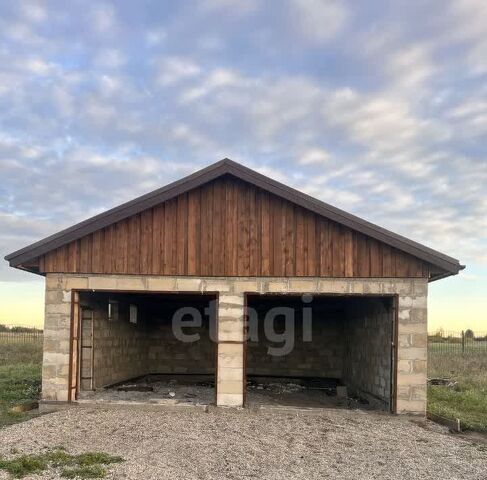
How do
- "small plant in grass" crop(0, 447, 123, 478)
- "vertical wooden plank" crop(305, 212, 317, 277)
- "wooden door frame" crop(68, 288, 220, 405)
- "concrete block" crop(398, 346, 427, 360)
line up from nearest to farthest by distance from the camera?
1. "small plant in grass" crop(0, 447, 123, 478)
2. "concrete block" crop(398, 346, 427, 360)
3. "vertical wooden plank" crop(305, 212, 317, 277)
4. "wooden door frame" crop(68, 288, 220, 405)

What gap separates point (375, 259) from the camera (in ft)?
43.1

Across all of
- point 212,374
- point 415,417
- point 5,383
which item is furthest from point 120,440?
point 212,374

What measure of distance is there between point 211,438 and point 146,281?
165 inches

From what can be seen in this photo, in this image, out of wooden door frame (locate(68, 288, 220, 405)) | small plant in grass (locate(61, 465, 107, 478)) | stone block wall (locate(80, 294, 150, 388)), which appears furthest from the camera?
stone block wall (locate(80, 294, 150, 388))

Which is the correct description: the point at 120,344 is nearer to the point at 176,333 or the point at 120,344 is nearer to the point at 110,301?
the point at 110,301

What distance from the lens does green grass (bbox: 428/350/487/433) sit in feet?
44.5

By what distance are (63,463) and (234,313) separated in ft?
17.9

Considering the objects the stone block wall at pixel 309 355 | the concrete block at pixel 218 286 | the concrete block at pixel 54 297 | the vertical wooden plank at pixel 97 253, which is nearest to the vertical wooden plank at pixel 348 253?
the concrete block at pixel 218 286

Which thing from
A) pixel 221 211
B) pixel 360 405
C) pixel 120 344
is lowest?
pixel 360 405

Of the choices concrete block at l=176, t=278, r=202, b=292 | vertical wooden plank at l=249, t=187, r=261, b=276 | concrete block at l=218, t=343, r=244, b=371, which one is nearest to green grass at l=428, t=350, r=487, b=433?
concrete block at l=218, t=343, r=244, b=371

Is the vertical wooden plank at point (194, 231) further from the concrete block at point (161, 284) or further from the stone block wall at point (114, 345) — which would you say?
the stone block wall at point (114, 345)

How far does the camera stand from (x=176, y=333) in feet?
73.0

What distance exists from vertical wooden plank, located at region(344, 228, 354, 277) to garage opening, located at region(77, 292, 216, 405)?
4.36 m

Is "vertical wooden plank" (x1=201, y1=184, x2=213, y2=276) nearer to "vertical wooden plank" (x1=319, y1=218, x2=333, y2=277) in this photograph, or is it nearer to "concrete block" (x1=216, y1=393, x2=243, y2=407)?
"vertical wooden plank" (x1=319, y1=218, x2=333, y2=277)
